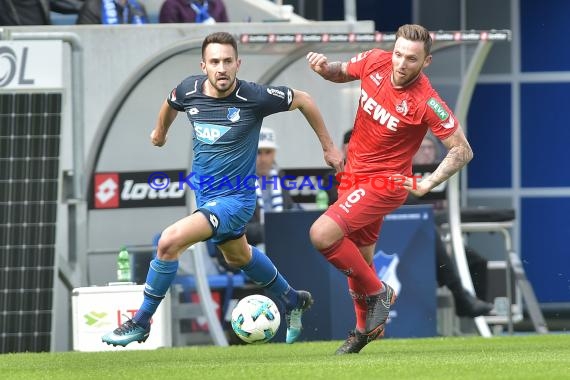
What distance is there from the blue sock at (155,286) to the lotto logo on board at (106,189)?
444 cm

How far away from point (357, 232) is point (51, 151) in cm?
334

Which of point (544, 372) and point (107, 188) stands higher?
point (107, 188)

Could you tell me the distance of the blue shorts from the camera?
37.1ft

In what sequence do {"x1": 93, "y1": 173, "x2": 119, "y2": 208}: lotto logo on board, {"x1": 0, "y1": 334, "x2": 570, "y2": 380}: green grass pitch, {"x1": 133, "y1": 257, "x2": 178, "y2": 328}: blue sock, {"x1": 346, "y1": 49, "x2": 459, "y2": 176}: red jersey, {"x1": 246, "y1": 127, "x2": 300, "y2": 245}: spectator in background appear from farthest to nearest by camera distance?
{"x1": 93, "y1": 173, "x2": 119, "y2": 208}: lotto logo on board, {"x1": 246, "y1": 127, "x2": 300, "y2": 245}: spectator in background, {"x1": 346, "y1": 49, "x2": 459, "y2": 176}: red jersey, {"x1": 133, "y1": 257, "x2": 178, "y2": 328}: blue sock, {"x1": 0, "y1": 334, "x2": 570, "y2": 380}: green grass pitch

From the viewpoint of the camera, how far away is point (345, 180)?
11797 millimetres

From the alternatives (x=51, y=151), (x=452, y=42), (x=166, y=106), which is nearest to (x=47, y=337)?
(x=51, y=151)

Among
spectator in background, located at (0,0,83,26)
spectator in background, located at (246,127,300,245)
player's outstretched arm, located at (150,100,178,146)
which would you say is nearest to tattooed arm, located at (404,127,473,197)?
player's outstretched arm, located at (150,100,178,146)

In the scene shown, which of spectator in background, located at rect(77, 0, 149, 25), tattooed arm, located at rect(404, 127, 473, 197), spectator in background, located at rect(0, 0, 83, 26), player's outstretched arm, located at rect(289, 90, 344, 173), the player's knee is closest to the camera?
tattooed arm, located at rect(404, 127, 473, 197)

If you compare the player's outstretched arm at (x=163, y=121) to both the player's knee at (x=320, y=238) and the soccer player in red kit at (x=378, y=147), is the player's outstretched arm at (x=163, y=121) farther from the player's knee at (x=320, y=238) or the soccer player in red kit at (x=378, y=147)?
the player's knee at (x=320, y=238)

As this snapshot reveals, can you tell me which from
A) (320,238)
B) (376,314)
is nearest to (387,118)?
(320,238)

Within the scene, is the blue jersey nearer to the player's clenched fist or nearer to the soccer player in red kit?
the player's clenched fist

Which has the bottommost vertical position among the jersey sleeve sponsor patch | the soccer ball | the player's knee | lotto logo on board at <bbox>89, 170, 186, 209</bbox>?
the soccer ball

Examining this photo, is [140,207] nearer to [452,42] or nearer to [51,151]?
[51,151]

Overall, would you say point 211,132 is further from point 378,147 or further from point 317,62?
point 378,147
